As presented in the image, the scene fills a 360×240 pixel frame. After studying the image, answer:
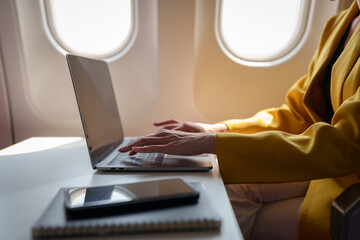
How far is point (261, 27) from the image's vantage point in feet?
4.02

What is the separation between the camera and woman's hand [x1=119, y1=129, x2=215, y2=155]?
55 centimetres

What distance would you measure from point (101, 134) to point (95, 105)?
0.27 ft

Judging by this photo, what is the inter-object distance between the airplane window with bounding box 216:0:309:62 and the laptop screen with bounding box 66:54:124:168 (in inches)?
23.9

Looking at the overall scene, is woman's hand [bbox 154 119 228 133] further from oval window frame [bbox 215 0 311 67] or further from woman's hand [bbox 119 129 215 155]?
oval window frame [bbox 215 0 311 67]

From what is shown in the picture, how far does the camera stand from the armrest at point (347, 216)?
1.37ft

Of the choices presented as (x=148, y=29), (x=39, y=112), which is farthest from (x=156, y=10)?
(x=39, y=112)

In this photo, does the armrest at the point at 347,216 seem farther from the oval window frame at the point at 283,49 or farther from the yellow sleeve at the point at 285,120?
the oval window frame at the point at 283,49

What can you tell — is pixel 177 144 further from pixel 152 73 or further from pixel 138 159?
pixel 152 73

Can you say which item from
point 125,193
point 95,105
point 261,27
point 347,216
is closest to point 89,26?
point 95,105

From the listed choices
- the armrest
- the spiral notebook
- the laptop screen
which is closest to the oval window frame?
the laptop screen

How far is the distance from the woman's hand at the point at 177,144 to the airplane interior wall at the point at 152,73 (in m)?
0.61

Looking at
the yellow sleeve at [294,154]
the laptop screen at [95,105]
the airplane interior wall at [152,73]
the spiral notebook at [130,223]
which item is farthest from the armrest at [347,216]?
the airplane interior wall at [152,73]

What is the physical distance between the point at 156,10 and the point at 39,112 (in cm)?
72

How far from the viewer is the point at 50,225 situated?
31cm
